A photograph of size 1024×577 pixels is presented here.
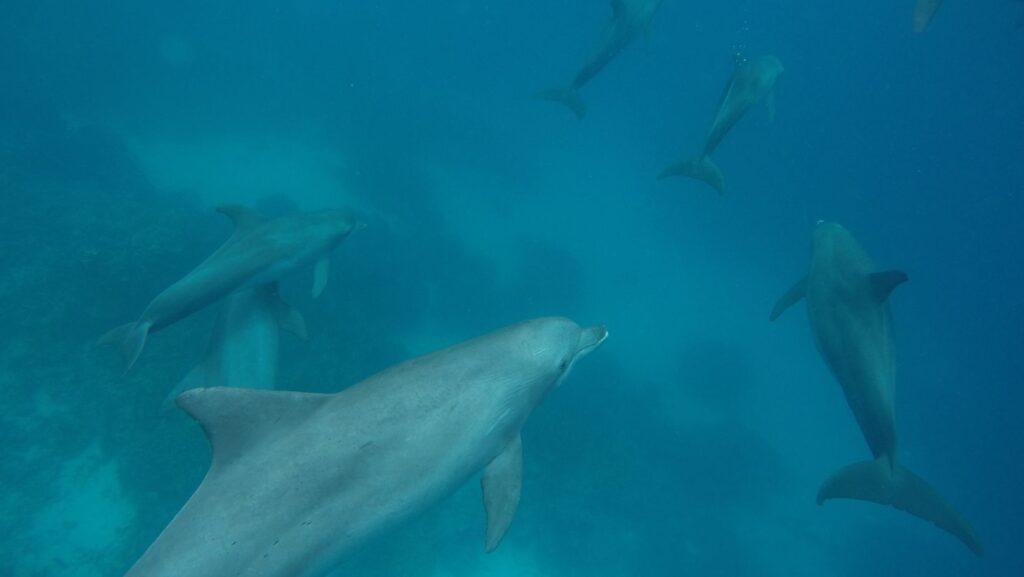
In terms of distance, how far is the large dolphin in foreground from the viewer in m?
6.14

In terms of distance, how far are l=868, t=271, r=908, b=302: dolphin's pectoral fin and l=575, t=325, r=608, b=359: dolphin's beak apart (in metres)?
3.36

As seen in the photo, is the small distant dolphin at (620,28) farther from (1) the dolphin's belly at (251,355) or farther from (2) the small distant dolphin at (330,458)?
(2) the small distant dolphin at (330,458)

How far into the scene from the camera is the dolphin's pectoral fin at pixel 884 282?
575 centimetres

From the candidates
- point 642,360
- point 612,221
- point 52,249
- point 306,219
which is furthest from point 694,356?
point 52,249

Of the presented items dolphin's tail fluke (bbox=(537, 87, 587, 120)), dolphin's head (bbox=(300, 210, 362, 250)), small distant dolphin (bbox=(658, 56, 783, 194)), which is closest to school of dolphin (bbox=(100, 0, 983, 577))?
dolphin's head (bbox=(300, 210, 362, 250))

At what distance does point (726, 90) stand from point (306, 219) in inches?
322

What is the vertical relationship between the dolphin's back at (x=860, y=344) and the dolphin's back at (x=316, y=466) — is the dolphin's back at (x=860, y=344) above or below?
above

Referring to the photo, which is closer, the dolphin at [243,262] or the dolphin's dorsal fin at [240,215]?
the dolphin at [243,262]

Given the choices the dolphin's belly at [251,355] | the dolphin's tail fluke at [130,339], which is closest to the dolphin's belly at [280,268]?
the dolphin's belly at [251,355]

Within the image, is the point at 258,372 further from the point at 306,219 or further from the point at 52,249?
the point at 52,249

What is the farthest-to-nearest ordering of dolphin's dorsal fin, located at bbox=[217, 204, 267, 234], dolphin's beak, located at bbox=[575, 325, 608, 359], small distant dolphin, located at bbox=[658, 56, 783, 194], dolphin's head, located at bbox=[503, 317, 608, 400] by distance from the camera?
small distant dolphin, located at bbox=[658, 56, 783, 194] → dolphin's dorsal fin, located at bbox=[217, 204, 267, 234] → dolphin's beak, located at bbox=[575, 325, 608, 359] → dolphin's head, located at bbox=[503, 317, 608, 400]

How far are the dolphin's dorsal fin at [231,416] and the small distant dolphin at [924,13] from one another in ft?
27.6

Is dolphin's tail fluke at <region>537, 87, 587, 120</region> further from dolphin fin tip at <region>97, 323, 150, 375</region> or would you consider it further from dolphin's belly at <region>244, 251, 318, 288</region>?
dolphin fin tip at <region>97, 323, 150, 375</region>

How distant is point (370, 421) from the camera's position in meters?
3.33
